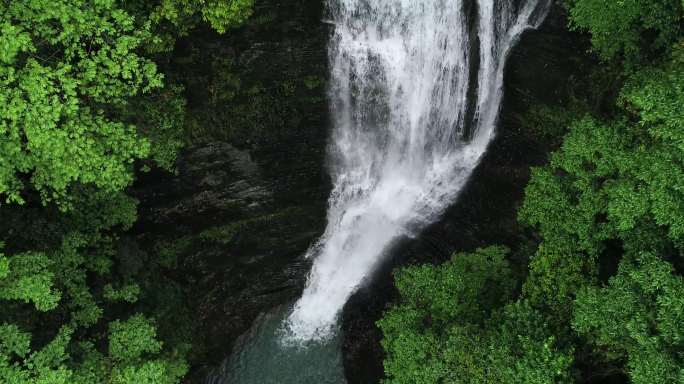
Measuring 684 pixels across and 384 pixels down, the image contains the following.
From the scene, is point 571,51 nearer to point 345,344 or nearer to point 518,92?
point 518,92

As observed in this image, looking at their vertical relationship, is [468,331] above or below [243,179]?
below

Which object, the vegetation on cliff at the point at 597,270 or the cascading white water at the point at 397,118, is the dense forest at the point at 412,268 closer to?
the vegetation on cliff at the point at 597,270

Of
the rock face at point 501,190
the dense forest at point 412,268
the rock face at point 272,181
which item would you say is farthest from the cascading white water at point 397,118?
the dense forest at point 412,268

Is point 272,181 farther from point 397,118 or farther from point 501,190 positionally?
point 501,190

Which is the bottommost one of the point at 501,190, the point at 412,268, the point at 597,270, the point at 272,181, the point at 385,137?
the point at 412,268

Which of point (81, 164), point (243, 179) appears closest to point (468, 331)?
point (243, 179)

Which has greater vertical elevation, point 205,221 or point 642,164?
point 642,164

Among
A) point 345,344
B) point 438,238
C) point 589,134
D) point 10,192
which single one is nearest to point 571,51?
point 589,134
